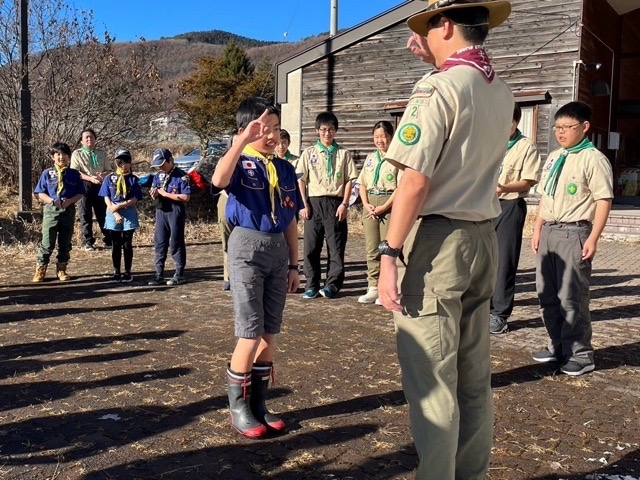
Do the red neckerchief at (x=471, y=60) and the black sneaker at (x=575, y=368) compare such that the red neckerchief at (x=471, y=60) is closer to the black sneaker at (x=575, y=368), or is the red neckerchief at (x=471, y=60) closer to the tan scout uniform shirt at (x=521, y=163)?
the black sneaker at (x=575, y=368)

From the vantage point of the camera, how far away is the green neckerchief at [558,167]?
491 cm

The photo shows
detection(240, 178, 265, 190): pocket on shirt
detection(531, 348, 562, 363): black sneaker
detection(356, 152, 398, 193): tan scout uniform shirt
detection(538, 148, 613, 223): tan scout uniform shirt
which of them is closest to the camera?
detection(240, 178, 265, 190): pocket on shirt

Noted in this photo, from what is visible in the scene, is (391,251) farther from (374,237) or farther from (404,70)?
(404,70)

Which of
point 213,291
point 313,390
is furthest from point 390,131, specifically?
point 313,390

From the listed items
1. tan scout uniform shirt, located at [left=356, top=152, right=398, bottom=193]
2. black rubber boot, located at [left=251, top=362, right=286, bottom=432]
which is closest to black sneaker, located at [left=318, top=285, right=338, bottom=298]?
tan scout uniform shirt, located at [left=356, top=152, right=398, bottom=193]

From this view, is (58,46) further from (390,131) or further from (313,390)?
(313,390)

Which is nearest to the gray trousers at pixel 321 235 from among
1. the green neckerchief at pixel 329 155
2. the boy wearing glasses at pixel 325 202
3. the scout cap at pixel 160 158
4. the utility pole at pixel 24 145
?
the boy wearing glasses at pixel 325 202

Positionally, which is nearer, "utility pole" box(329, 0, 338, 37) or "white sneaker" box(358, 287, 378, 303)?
"white sneaker" box(358, 287, 378, 303)

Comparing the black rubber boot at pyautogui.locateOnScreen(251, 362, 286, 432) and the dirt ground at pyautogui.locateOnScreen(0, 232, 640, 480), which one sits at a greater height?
the black rubber boot at pyautogui.locateOnScreen(251, 362, 286, 432)

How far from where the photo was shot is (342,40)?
18469 mm

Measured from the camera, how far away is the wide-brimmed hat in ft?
8.30

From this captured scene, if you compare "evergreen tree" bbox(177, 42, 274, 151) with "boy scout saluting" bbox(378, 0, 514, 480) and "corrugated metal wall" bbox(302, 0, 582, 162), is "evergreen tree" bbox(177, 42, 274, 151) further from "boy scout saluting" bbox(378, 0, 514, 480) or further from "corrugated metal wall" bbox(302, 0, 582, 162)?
"boy scout saluting" bbox(378, 0, 514, 480)

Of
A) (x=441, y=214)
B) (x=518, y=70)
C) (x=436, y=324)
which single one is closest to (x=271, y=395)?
(x=436, y=324)

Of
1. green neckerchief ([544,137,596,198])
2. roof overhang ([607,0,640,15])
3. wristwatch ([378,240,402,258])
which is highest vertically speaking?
roof overhang ([607,0,640,15])
